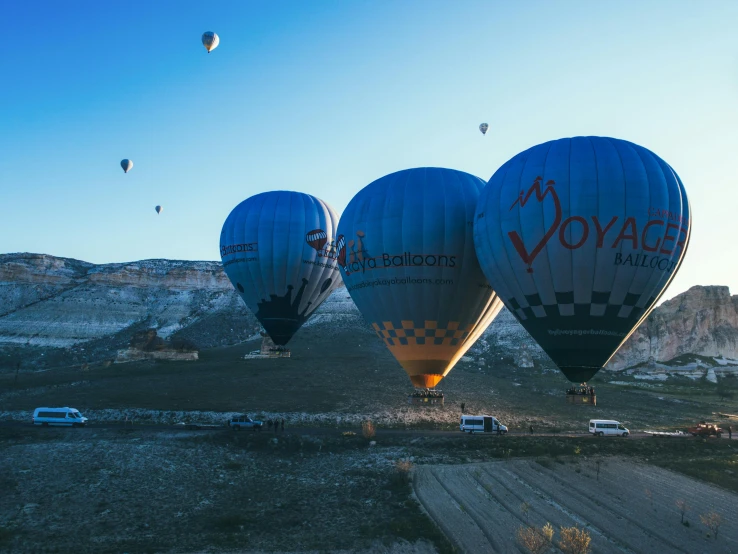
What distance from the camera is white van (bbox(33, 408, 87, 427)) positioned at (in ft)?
107

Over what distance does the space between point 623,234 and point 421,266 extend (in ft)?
27.3

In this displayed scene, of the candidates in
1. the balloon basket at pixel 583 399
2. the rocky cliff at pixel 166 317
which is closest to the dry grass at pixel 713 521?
the balloon basket at pixel 583 399

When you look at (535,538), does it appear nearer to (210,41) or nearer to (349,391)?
(349,391)

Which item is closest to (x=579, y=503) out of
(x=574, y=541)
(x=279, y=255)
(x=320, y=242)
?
(x=574, y=541)

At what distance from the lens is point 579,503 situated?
21438 mm

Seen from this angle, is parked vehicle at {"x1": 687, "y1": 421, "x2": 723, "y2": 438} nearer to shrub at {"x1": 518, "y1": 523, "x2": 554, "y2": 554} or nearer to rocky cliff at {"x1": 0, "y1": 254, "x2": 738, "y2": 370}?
shrub at {"x1": 518, "y1": 523, "x2": 554, "y2": 554}

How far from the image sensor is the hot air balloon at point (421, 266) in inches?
1019

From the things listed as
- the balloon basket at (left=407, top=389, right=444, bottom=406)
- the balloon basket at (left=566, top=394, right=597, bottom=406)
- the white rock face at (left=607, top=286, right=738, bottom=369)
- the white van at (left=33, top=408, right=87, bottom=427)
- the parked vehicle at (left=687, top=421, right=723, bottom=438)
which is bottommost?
the white van at (left=33, top=408, right=87, bottom=427)

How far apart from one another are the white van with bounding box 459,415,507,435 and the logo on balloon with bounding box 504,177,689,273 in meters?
13.4

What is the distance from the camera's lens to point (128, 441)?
27.7 meters

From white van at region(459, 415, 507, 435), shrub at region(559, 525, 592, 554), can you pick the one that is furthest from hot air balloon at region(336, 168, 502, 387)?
shrub at region(559, 525, 592, 554)

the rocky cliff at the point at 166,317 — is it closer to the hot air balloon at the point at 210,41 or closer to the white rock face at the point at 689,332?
the white rock face at the point at 689,332

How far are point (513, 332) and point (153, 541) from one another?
257 ft

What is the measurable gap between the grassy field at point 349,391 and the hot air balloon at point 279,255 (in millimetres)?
7021
